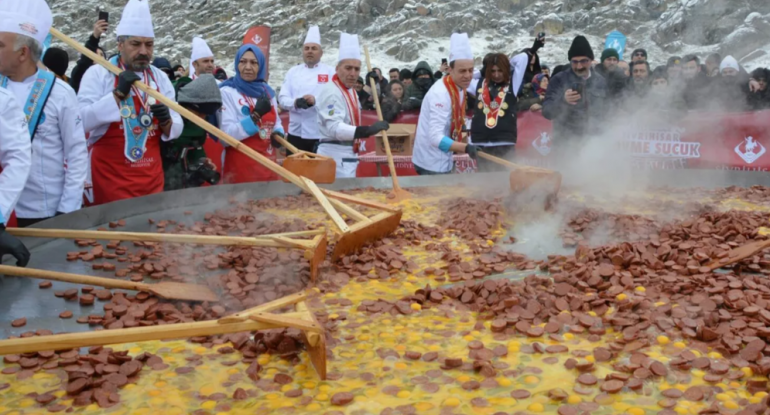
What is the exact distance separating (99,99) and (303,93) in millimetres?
3367

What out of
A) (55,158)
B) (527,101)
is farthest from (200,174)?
(527,101)

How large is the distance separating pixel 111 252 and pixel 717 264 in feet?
11.5

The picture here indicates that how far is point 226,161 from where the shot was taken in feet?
19.6

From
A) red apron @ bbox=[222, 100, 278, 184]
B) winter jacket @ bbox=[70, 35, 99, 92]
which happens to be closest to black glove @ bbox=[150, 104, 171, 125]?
red apron @ bbox=[222, 100, 278, 184]

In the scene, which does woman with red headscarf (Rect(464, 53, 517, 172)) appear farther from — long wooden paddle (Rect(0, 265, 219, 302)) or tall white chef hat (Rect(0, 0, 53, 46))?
tall white chef hat (Rect(0, 0, 53, 46))

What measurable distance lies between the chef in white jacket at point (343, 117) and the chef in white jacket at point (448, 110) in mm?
486

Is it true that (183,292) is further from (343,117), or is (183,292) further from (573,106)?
(573,106)

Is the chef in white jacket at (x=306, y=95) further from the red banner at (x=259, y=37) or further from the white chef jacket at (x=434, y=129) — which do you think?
the red banner at (x=259, y=37)

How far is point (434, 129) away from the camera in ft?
20.4

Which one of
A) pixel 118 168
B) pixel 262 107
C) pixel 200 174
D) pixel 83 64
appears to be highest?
pixel 83 64

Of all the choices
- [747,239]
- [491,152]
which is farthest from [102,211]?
[747,239]

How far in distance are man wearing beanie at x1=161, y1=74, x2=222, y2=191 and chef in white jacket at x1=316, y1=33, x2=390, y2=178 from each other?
3.45 feet

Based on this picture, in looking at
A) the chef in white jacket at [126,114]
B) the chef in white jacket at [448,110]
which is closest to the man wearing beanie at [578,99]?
→ the chef in white jacket at [448,110]

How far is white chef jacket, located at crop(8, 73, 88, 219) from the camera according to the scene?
381cm
